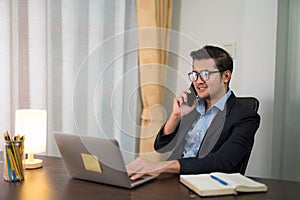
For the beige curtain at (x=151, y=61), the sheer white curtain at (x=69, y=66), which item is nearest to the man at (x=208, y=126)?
the beige curtain at (x=151, y=61)

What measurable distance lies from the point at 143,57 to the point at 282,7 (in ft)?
3.09

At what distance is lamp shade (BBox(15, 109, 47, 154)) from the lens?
149 cm

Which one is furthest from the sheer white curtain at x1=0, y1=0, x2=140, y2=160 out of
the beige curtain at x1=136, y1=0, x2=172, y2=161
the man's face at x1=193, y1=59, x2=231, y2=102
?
the man's face at x1=193, y1=59, x2=231, y2=102

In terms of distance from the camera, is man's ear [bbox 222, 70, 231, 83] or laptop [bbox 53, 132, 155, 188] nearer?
laptop [bbox 53, 132, 155, 188]

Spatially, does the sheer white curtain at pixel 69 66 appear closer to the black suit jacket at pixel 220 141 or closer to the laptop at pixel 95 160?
the black suit jacket at pixel 220 141

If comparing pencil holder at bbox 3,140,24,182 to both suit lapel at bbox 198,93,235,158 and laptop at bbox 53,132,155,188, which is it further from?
suit lapel at bbox 198,93,235,158

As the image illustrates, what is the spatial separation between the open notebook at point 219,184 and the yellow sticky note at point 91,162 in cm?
30

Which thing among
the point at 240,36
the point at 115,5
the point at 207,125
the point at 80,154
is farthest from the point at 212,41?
the point at 80,154

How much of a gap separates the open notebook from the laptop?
6.7 inches

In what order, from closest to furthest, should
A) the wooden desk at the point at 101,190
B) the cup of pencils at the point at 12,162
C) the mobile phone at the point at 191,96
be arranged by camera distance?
the wooden desk at the point at 101,190, the cup of pencils at the point at 12,162, the mobile phone at the point at 191,96

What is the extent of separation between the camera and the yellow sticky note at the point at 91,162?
45.7 inches

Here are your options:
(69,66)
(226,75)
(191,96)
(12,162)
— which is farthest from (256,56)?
(12,162)

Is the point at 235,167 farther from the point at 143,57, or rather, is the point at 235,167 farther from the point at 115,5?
the point at 115,5

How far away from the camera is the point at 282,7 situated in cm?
219
